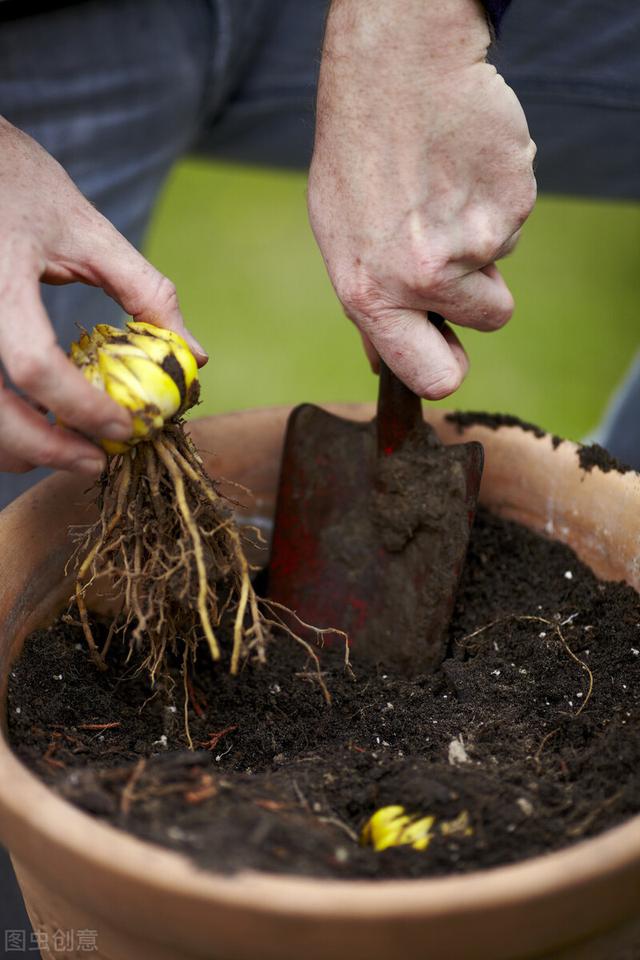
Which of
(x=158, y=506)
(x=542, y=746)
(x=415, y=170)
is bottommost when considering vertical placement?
(x=542, y=746)

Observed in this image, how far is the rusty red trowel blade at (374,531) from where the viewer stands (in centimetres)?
142

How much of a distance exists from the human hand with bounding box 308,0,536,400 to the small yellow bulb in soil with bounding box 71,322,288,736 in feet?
0.98

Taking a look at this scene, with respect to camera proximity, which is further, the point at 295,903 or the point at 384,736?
the point at 384,736

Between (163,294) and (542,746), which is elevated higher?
(163,294)

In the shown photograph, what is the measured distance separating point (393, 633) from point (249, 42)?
1.30 metres

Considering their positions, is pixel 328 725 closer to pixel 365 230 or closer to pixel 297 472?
pixel 297 472

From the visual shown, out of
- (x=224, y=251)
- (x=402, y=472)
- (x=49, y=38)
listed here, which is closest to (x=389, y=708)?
(x=402, y=472)

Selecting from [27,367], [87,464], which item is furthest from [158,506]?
[27,367]

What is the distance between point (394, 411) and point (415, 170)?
0.37 metres

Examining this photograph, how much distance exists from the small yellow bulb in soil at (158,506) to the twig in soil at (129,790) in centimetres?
17

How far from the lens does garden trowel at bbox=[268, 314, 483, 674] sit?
4.65 feet

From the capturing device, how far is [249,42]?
1.99 m

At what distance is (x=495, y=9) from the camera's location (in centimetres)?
119

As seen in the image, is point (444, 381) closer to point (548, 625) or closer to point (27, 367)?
point (548, 625)
